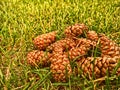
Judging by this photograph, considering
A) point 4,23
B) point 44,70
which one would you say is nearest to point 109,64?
point 44,70

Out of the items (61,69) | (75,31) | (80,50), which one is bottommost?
(61,69)

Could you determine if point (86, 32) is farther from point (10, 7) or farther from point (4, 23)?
point (10, 7)

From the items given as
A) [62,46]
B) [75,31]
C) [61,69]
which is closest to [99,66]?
[61,69]

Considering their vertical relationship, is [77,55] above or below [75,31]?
below

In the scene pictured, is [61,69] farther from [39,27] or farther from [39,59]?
[39,27]

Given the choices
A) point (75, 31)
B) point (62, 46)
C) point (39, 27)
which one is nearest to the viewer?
point (62, 46)

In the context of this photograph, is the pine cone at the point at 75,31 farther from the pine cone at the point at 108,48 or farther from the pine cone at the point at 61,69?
the pine cone at the point at 61,69

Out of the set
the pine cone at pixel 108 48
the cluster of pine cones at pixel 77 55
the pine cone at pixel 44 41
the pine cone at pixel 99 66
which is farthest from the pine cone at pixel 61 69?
the pine cone at pixel 44 41
